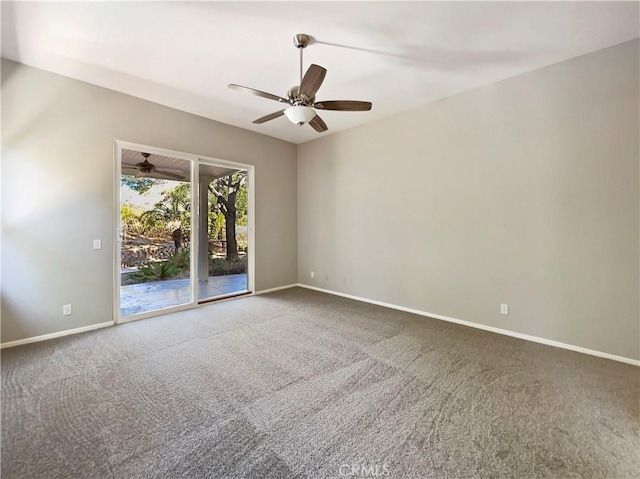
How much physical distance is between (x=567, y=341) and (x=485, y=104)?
2.81m

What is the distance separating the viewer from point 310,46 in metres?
2.63

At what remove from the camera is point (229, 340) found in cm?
311

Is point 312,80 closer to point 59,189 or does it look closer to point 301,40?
point 301,40

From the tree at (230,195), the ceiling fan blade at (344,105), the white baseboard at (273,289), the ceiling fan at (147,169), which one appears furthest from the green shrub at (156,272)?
the ceiling fan blade at (344,105)


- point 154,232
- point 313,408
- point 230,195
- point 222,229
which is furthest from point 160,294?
point 313,408

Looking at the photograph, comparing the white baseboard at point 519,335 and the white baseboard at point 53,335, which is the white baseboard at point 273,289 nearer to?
the white baseboard at point 519,335

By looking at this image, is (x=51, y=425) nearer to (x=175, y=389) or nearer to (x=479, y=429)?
(x=175, y=389)

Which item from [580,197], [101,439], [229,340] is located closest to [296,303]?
[229,340]

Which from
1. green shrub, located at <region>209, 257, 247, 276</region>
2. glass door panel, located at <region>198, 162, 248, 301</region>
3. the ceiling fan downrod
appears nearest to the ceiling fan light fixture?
the ceiling fan downrod

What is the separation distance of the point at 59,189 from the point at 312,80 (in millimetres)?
3127

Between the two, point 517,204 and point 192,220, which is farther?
point 192,220

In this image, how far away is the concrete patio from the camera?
12.8 feet

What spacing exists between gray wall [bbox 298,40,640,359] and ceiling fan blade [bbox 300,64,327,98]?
6.93 feet

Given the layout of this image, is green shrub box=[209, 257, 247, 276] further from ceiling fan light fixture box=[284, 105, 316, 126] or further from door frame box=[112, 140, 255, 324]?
ceiling fan light fixture box=[284, 105, 316, 126]
